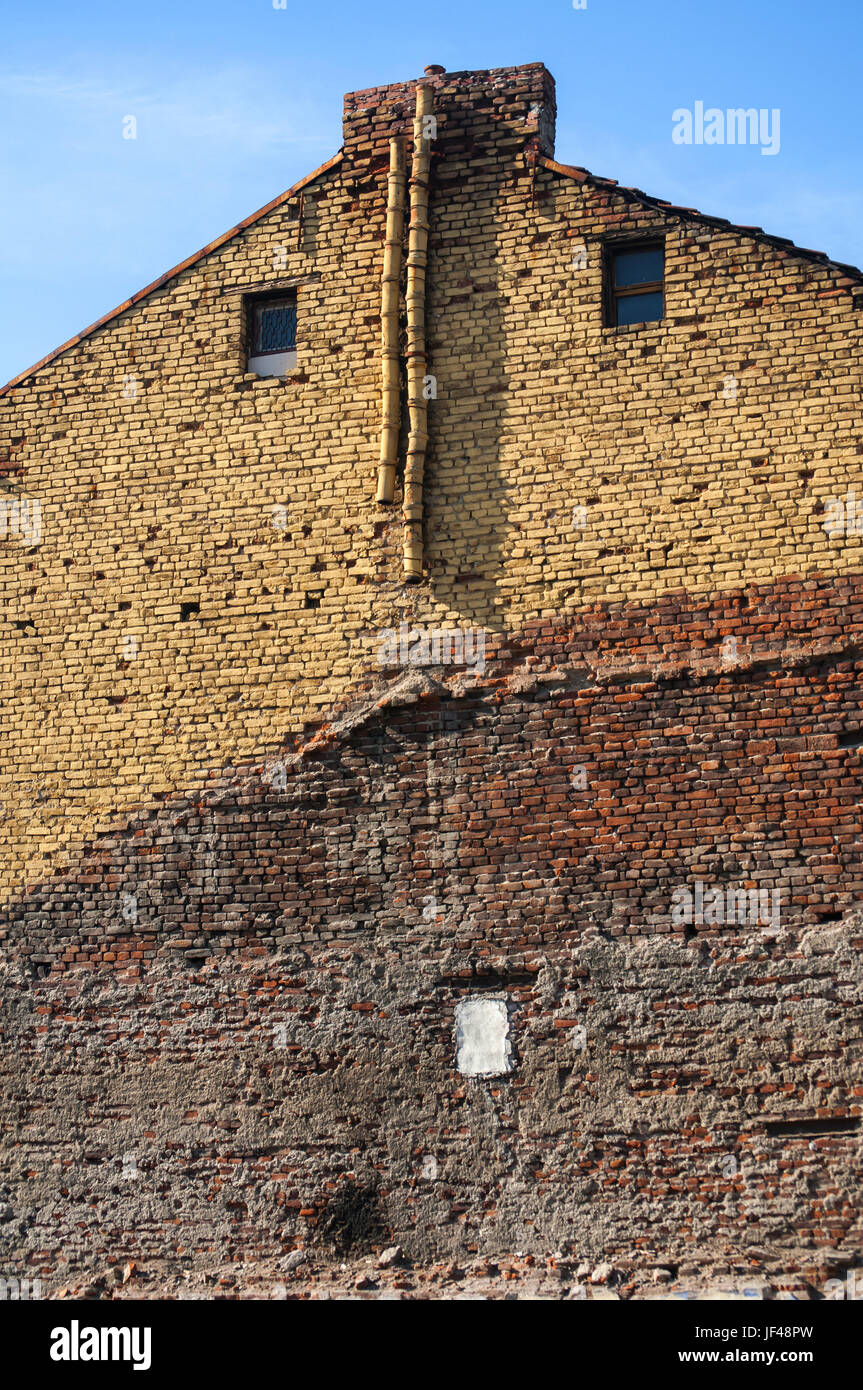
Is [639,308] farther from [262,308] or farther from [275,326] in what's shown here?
[262,308]

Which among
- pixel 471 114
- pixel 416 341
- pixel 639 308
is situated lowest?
pixel 416 341

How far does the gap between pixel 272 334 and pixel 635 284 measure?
106 inches

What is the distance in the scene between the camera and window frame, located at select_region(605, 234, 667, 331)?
34.3 feet

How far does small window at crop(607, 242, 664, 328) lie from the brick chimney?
98cm

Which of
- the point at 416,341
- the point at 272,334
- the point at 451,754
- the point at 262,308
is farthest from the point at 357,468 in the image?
the point at 451,754

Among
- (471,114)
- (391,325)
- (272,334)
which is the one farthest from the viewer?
(272,334)

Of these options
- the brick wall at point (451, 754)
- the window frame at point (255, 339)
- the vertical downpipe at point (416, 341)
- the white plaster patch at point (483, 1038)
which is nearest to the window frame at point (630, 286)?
the brick wall at point (451, 754)

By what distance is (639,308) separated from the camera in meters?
10.5

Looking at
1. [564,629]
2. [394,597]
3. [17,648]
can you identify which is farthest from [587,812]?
[17,648]

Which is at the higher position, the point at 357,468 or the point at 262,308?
the point at 262,308

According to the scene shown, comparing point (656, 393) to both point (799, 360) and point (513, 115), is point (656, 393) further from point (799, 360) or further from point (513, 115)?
point (513, 115)

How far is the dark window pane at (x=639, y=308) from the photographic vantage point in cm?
1048

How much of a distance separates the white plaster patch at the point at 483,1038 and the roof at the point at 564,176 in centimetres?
517

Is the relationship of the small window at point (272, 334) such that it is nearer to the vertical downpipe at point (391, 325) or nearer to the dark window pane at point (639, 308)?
the vertical downpipe at point (391, 325)
